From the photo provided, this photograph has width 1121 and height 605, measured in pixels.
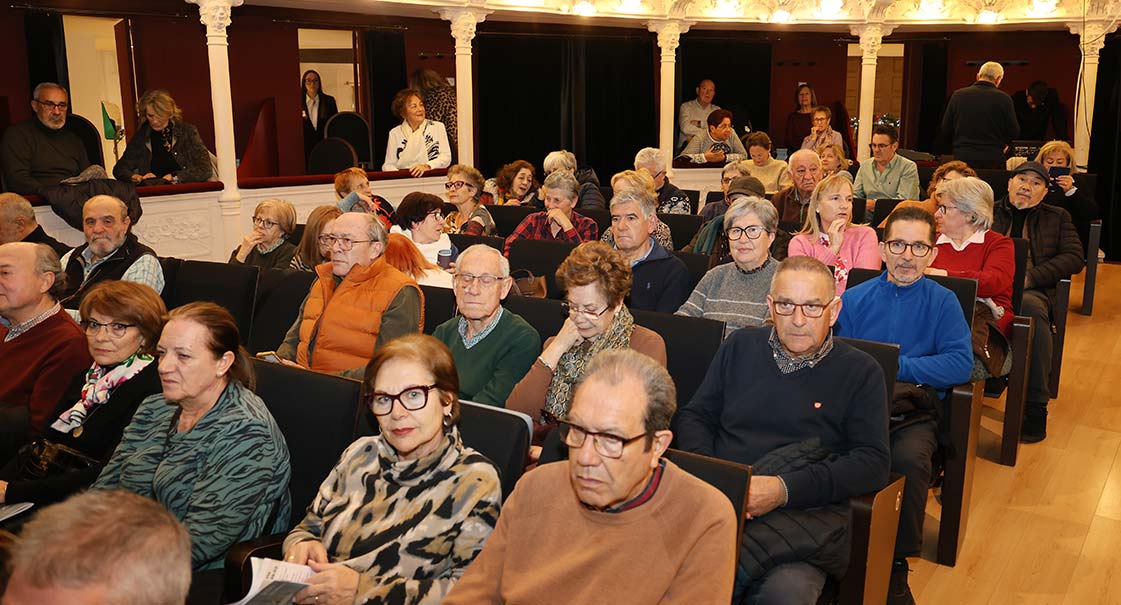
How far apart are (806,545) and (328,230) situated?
7.64ft

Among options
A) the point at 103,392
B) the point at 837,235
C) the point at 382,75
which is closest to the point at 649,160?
the point at 837,235

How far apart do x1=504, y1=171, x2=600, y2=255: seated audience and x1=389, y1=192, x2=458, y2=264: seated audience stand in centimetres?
77

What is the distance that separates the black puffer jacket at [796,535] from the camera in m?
2.37

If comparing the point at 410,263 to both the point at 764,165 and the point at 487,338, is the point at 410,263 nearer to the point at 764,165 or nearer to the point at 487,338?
the point at 487,338

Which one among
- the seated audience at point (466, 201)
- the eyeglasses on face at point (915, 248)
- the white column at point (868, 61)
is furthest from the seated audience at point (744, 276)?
the white column at point (868, 61)

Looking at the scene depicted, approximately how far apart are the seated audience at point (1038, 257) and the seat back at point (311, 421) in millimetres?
3349

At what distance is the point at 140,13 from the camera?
8.66 meters

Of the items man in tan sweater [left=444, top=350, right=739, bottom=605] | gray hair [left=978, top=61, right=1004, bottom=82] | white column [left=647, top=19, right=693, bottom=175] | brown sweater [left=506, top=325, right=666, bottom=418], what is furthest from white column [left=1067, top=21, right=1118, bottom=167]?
man in tan sweater [left=444, top=350, right=739, bottom=605]

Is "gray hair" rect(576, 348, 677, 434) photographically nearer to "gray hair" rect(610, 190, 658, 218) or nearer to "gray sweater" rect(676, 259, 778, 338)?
"gray sweater" rect(676, 259, 778, 338)

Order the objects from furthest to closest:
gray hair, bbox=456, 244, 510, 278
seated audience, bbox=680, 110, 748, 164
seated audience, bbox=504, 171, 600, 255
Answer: seated audience, bbox=680, 110, 748, 164, seated audience, bbox=504, 171, 600, 255, gray hair, bbox=456, 244, 510, 278

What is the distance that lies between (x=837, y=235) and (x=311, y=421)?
2.81 metres

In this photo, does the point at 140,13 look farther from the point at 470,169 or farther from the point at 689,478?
the point at 689,478

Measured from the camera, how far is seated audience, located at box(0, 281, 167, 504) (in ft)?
9.36

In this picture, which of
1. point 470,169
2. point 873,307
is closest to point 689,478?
point 873,307
